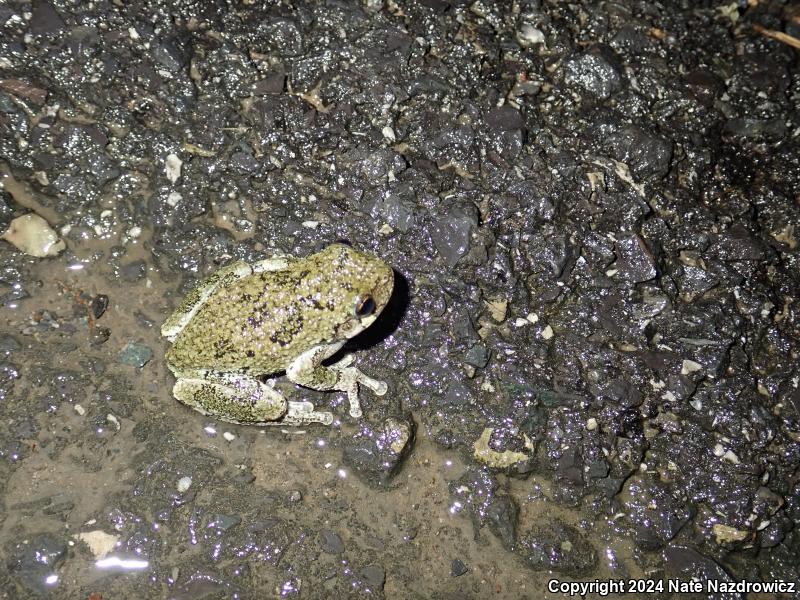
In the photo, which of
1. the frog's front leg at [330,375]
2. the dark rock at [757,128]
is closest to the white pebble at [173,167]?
the frog's front leg at [330,375]

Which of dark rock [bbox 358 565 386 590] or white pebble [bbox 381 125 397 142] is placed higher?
white pebble [bbox 381 125 397 142]

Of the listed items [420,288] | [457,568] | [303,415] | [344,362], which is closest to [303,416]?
[303,415]

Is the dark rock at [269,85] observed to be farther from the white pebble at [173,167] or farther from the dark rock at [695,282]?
the dark rock at [695,282]

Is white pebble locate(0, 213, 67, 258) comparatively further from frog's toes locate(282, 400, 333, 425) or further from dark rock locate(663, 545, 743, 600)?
dark rock locate(663, 545, 743, 600)

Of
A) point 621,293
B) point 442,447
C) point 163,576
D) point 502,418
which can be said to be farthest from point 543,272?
point 163,576

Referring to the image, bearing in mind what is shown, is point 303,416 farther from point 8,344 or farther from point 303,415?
point 8,344

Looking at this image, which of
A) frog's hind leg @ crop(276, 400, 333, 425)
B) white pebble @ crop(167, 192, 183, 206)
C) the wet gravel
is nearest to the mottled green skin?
frog's hind leg @ crop(276, 400, 333, 425)

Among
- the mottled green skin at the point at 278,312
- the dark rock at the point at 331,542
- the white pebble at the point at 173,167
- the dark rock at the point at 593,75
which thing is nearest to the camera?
the mottled green skin at the point at 278,312
